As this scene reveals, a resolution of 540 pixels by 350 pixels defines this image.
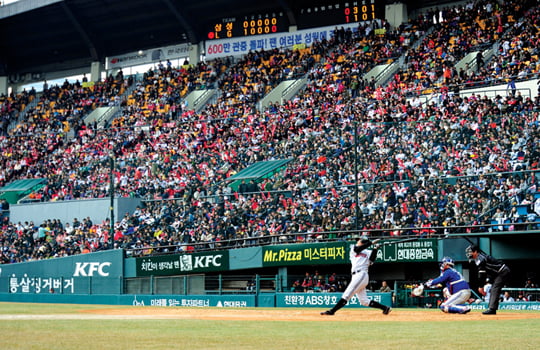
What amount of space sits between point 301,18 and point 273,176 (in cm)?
1932

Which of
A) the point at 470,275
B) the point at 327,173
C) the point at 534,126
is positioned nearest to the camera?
the point at 534,126

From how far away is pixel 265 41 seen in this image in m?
47.9

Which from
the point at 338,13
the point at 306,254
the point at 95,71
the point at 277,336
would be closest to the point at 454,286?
the point at 277,336

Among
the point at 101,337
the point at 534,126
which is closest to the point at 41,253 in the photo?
the point at 534,126

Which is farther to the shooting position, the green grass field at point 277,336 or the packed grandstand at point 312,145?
the packed grandstand at point 312,145

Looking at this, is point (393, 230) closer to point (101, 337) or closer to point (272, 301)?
point (272, 301)

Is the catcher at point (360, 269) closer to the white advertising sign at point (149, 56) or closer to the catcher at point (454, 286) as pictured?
the catcher at point (454, 286)

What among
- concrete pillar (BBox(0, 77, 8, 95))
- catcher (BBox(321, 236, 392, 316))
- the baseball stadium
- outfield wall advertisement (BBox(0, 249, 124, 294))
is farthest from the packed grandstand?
catcher (BBox(321, 236, 392, 316))

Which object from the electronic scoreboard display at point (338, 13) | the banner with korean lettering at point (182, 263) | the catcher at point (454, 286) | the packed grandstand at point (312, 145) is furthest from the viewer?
the electronic scoreboard display at point (338, 13)

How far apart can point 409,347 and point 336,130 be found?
19.7m

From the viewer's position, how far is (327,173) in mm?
27781

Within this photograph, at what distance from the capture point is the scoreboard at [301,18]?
1740 inches

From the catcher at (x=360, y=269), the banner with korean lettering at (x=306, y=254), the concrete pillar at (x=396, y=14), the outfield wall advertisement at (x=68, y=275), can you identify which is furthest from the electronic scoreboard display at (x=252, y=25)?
the catcher at (x=360, y=269)

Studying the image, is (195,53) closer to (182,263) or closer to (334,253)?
(182,263)
